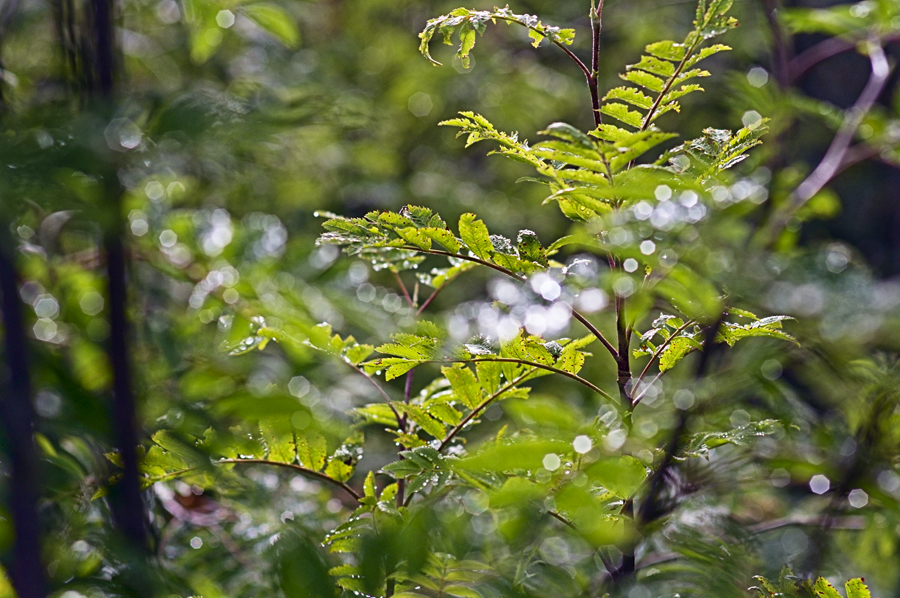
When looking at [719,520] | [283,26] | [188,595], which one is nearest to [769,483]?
[719,520]

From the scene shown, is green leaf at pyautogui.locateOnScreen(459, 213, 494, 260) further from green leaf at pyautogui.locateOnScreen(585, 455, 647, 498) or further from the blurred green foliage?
green leaf at pyautogui.locateOnScreen(585, 455, 647, 498)

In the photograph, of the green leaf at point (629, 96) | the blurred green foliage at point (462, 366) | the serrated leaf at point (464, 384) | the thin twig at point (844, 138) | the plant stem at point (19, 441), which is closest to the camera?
the plant stem at point (19, 441)

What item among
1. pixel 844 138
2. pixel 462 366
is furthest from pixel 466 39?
pixel 844 138

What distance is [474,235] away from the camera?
2.30 ft

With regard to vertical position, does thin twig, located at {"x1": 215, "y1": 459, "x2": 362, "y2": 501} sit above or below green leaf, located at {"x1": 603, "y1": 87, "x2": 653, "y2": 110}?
below

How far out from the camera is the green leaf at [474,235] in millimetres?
702

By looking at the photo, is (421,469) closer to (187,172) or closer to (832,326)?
(832,326)

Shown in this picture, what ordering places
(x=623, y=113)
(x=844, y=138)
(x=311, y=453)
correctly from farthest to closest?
(x=844, y=138), (x=311, y=453), (x=623, y=113)

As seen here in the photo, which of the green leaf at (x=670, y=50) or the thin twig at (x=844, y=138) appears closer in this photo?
the green leaf at (x=670, y=50)

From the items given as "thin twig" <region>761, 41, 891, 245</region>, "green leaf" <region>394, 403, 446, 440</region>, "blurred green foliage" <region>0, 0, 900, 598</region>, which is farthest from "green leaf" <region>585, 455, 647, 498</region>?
"thin twig" <region>761, 41, 891, 245</region>

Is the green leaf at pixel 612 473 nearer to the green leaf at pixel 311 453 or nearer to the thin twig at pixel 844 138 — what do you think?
the green leaf at pixel 311 453

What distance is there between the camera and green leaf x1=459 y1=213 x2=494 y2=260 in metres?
0.70

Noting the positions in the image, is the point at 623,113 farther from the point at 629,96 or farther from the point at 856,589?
the point at 856,589

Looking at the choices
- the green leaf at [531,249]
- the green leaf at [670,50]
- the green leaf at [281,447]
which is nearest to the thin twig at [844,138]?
the green leaf at [670,50]
